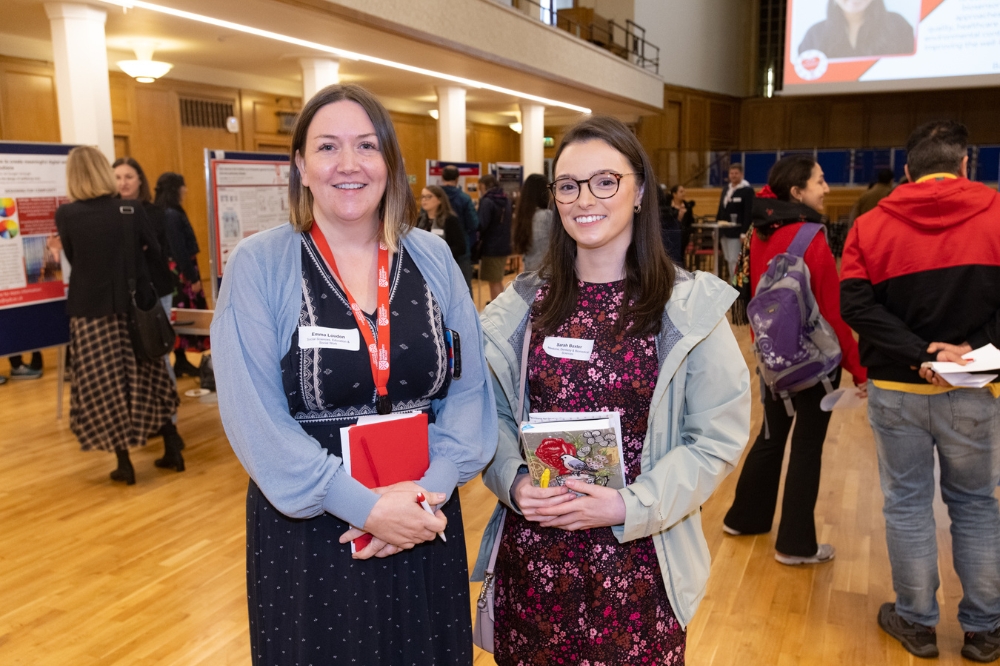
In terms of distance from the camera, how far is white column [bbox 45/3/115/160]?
6.53 metres

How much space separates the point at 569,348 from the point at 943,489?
5.94 feet

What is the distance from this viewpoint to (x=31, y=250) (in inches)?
197

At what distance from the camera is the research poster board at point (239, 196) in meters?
5.25

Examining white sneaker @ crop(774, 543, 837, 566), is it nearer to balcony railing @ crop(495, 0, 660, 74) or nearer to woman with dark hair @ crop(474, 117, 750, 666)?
woman with dark hair @ crop(474, 117, 750, 666)

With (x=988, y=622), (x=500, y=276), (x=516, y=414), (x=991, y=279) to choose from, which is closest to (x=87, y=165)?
(x=516, y=414)

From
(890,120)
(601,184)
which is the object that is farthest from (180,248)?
(890,120)

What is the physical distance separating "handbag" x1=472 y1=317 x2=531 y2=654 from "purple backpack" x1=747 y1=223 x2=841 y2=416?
1.63 meters

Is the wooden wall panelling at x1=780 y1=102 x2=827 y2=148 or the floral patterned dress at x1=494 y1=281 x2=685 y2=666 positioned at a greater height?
the wooden wall panelling at x1=780 y1=102 x2=827 y2=148

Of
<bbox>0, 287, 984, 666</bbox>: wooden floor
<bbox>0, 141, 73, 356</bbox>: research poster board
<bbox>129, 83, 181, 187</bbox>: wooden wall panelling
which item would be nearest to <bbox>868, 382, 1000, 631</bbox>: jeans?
<bbox>0, 287, 984, 666</bbox>: wooden floor

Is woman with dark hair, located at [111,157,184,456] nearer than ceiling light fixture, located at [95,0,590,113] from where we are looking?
Yes

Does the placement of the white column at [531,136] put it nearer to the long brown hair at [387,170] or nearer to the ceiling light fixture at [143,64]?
the ceiling light fixture at [143,64]

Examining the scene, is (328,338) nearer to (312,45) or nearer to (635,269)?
(635,269)

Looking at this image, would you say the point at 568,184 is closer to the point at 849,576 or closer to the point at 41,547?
the point at 849,576

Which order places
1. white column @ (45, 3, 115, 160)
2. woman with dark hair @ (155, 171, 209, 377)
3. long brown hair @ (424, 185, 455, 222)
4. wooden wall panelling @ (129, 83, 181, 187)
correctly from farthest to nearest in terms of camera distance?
wooden wall panelling @ (129, 83, 181, 187), long brown hair @ (424, 185, 455, 222), white column @ (45, 3, 115, 160), woman with dark hair @ (155, 171, 209, 377)
